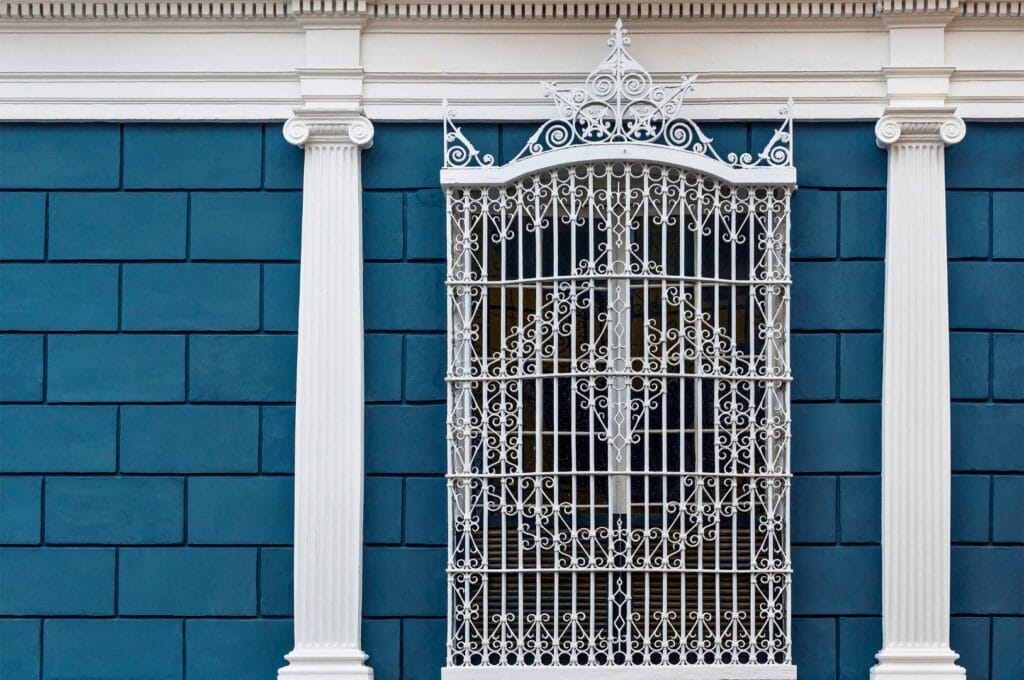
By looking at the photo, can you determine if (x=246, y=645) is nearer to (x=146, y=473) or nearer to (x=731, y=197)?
(x=146, y=473)

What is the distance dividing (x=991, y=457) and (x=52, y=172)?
5.48 m

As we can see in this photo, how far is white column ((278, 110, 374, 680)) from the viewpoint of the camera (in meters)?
7.92

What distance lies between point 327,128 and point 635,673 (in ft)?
11.2

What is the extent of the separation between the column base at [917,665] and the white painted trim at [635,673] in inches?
20.1

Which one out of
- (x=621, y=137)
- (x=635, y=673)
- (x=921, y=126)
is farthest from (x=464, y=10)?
(x=635, y=673)

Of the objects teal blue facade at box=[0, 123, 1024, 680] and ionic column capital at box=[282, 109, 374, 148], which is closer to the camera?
teal blue facade at box=[0, 123, 1024, 680]

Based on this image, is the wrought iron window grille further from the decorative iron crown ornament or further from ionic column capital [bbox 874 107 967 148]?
ionic column capital [bbox 874 107 967 148]

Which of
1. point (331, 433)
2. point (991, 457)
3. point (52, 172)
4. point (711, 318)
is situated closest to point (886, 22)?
point (711, 318)

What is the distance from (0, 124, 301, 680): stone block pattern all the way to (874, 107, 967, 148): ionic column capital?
3294 mm

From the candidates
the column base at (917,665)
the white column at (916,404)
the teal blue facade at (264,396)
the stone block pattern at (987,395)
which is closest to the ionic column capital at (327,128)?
the teal blue facade at (264,396)

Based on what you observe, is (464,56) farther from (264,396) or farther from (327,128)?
(264,396)

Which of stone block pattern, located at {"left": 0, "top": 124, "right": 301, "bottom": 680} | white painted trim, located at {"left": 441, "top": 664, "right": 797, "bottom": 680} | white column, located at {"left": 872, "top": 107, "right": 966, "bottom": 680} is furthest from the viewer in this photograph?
stone block pattern, located at {"left": 0, "top": 124, "right": 301, "bottom": 680}

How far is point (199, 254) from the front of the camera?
26.8 ft

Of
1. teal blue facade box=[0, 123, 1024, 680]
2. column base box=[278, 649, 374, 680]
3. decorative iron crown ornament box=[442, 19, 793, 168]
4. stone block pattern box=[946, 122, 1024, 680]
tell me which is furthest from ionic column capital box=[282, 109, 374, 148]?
stone block pattern box=[946, 122, 1024, 680]
